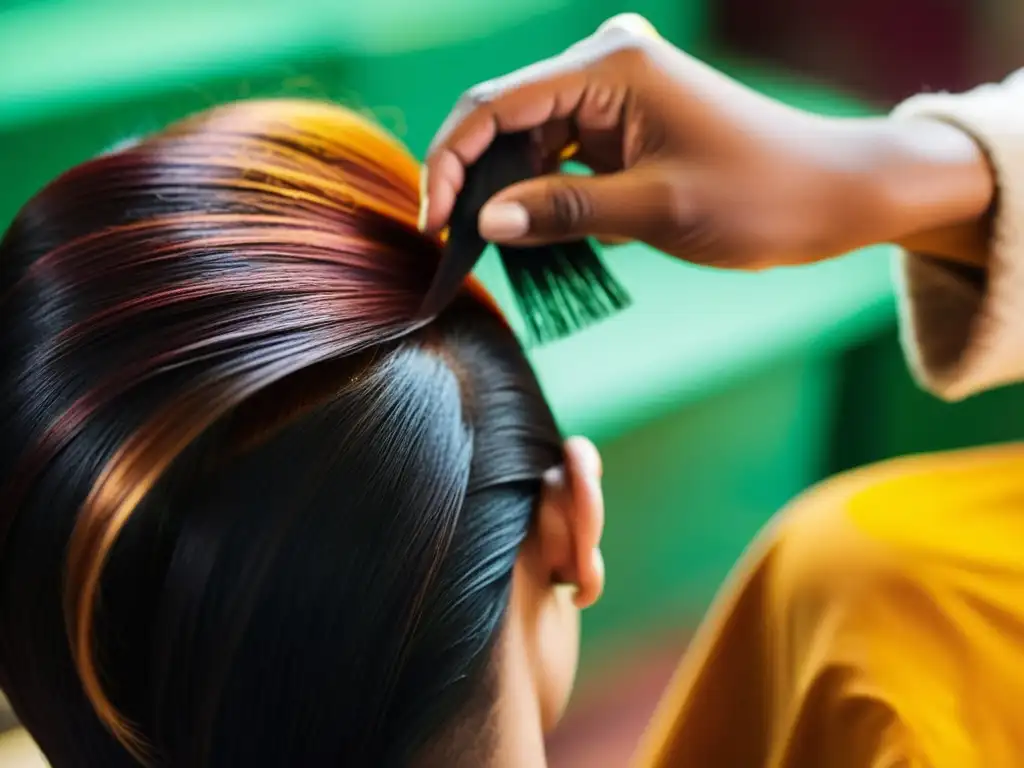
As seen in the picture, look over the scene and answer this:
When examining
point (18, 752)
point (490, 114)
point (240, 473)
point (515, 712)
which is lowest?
point (18, 752)

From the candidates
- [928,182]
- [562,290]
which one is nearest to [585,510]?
[562,290]

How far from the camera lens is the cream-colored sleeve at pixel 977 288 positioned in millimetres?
580

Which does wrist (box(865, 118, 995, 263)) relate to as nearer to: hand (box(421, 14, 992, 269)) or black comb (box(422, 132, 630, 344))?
hand (box(421, 14, 992, 269))

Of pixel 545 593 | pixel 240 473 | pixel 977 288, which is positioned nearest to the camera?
pixel 240 473

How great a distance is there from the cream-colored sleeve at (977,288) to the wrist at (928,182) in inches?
0.4

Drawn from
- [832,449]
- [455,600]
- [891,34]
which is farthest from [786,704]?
[891,34]

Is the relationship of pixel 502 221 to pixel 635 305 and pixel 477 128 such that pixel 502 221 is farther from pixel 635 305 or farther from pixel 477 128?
pixel 635 305

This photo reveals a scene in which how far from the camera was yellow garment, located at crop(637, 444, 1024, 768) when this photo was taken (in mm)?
550

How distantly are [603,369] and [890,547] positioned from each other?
1.54ft

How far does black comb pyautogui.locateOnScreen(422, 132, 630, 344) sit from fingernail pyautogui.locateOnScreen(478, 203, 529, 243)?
19mm

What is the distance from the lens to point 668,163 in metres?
0.48

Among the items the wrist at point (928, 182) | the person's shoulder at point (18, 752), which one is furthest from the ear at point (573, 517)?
the person's shoulder at point (18, 752)

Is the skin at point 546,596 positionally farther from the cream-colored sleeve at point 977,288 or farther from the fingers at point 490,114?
the cream-colored sleeve at point 977,288

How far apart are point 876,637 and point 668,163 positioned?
0.30 m
